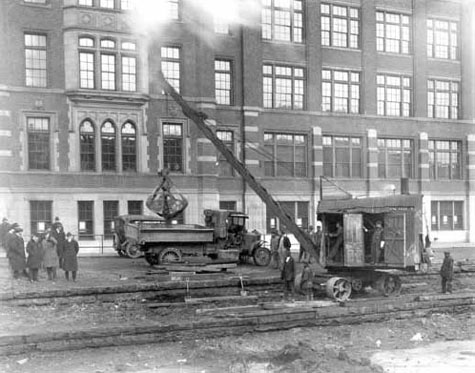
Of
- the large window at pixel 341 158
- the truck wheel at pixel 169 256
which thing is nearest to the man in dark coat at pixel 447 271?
the truck wheel at pixel 169 256

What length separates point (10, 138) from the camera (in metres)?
29.8

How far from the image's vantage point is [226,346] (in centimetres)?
1260

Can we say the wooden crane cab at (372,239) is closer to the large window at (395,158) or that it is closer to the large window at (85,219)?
the large window at (85,219)

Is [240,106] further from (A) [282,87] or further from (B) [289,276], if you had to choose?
(B) [289,276]

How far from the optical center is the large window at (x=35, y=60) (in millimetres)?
30125

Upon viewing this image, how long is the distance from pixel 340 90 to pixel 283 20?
16.5 ft

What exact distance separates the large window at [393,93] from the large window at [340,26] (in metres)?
2.65

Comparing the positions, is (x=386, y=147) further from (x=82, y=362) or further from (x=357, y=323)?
(x=82, y=362)

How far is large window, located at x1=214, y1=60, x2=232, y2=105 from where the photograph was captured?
1369 inches

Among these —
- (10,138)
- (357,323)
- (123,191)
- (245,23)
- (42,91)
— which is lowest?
(357,323)

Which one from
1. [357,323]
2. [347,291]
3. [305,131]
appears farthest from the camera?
[305,131]

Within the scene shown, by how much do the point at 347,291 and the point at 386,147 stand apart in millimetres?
21142

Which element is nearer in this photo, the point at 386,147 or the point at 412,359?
the point at 412,359

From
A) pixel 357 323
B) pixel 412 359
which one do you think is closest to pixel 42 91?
pixel 357 323
